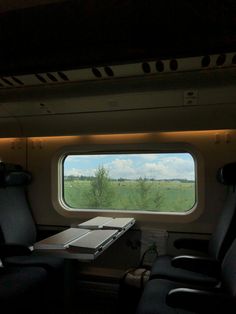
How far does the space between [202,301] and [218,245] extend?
1.02 m

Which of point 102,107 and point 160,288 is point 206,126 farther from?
point 160,288

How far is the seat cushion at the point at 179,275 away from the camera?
201cm

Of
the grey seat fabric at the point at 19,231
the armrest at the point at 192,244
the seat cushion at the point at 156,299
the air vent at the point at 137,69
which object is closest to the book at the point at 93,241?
the seat cushion at the point at 156,299

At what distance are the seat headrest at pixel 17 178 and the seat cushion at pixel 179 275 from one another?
5.37 feet

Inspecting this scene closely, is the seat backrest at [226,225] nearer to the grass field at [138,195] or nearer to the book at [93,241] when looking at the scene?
the grass field at [138,195]

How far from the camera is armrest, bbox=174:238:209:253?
8.67 ft

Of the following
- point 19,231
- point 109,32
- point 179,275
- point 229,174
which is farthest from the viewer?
point 19,231

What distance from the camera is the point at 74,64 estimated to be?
84 cm

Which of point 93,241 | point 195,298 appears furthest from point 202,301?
point 93,241

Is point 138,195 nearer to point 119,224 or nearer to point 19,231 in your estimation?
point 119,224

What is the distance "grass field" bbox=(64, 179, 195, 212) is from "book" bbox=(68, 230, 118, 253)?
852 mm

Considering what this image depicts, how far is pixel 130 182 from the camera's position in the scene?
123 inches

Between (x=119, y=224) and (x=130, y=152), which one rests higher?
(x=130, y=152)

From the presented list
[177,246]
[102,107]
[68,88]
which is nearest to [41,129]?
[102,107]
